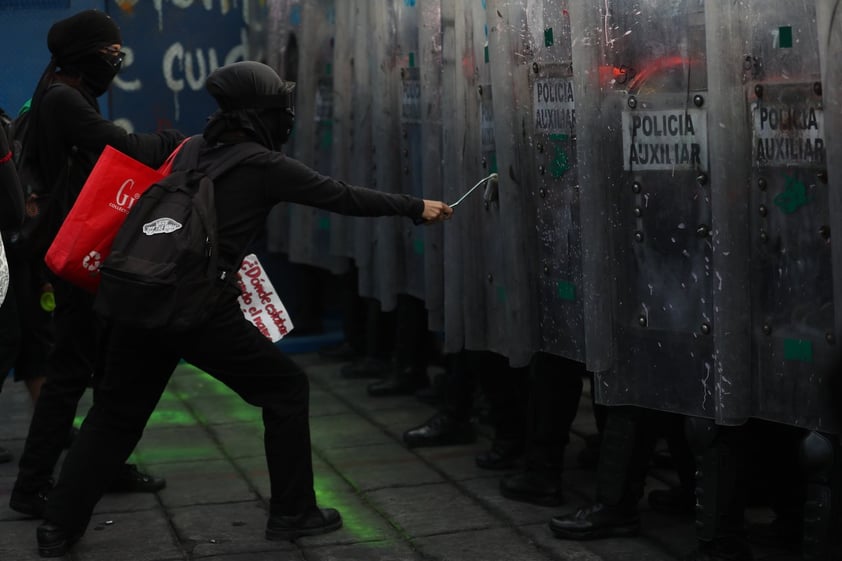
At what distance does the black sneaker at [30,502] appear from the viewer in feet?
17.1

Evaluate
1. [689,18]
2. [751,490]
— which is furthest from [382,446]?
[689,18]

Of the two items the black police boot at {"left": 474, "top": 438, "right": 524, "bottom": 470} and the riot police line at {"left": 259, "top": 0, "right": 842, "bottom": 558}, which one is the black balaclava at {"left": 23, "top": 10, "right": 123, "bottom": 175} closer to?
the riot police line at {"left": 259, "top": 0, "right": 842, "bottom": 558}

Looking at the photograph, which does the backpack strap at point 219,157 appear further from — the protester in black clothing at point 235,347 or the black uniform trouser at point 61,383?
the black uniform trouser at point 61,383

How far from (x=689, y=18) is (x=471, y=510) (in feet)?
6.83

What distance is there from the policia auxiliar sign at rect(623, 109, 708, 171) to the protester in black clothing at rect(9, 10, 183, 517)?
1.85 metres

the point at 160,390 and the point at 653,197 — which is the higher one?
the point at 653,197

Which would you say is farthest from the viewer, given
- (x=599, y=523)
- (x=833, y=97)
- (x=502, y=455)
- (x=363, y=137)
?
(x=363, y=137)

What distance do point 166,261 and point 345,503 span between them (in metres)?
1.43

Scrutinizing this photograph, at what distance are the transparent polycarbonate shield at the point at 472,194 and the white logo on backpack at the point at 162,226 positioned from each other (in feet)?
4.54

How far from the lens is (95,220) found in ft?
15.5

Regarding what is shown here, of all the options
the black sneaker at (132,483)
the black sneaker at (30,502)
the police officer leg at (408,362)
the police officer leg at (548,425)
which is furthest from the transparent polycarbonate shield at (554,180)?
the police officer leg at (408,362)

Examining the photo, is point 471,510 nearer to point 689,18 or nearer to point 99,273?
point 99,273

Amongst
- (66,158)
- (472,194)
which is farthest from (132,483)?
(472,194)

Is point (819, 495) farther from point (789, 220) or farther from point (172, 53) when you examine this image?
point (172, 53)
